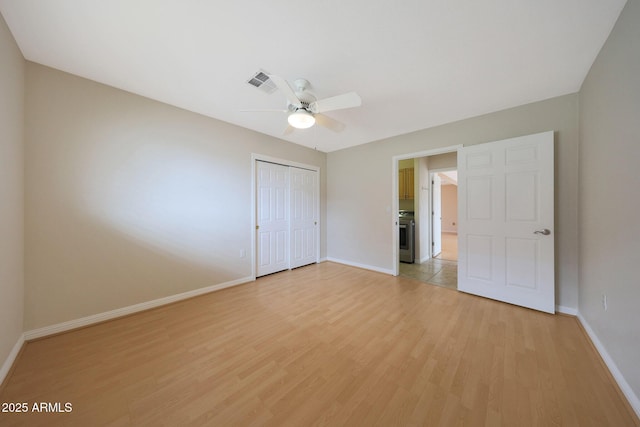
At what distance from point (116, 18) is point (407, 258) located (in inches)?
206

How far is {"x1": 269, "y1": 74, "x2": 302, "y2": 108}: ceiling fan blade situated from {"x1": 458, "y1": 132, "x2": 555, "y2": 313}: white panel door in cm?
247

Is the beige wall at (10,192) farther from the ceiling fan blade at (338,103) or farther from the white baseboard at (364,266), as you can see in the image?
the white baseboard at (364,266)

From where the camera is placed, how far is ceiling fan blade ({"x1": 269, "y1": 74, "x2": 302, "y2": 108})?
5.41ft

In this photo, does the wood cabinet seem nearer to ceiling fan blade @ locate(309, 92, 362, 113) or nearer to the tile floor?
the tile floor

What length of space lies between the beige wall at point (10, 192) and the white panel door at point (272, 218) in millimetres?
2381

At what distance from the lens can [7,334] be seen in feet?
5.14

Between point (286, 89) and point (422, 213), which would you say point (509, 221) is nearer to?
point (422, 213)

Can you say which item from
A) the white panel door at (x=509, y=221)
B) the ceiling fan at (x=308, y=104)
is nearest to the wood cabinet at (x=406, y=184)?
the white panel door at (x=509, y=221)

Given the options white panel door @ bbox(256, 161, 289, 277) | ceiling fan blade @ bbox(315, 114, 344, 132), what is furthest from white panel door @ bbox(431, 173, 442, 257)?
ceiling fan blade @ bbox(315, 114, 344, 132)

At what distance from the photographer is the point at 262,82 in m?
2.16

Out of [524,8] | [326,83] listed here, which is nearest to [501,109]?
[524,8]

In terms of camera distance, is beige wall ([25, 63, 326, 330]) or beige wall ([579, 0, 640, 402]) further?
beige wall ([25, 63, 326, 330])

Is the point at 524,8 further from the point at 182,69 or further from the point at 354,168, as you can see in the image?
the point at 354,168

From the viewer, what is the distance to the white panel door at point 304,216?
4227 millimetres
